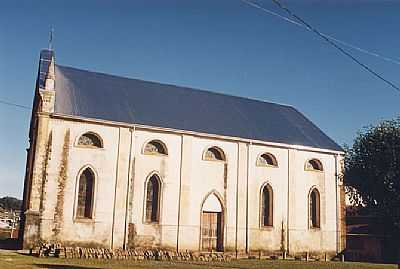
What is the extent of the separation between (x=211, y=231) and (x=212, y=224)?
0.50m

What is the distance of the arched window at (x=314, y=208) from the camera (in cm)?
3866

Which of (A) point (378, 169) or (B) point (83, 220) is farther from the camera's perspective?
(B) point (83, 220)

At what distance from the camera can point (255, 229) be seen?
1411 inches

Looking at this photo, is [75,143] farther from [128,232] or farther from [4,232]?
[4,232]

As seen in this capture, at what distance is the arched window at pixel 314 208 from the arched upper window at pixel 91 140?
1755 centimetres

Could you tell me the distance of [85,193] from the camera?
103 feet

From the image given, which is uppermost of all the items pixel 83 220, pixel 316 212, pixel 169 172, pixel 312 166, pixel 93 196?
pixel 312 166

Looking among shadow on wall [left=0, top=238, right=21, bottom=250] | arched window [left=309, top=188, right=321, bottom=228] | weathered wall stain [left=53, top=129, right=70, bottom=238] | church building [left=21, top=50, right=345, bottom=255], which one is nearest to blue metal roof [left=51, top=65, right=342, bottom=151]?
church building [left=21, top=50, right=345, bottom=255]

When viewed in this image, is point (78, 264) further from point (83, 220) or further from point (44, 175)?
point (44, 175)

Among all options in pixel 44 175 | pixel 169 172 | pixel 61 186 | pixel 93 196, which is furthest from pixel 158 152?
pixel 44 175

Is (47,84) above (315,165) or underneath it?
above

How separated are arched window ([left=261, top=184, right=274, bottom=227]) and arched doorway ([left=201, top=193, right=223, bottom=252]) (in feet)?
12.3

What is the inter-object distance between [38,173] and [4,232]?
25.7 metres

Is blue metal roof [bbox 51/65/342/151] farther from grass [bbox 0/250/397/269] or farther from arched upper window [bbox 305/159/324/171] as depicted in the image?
grass [bbox 0/250/397/269]
